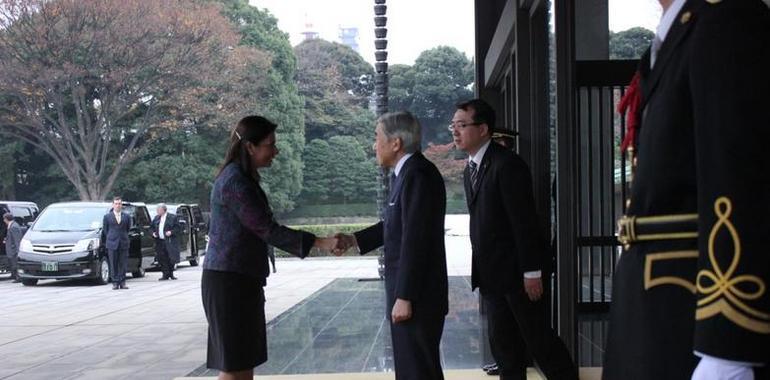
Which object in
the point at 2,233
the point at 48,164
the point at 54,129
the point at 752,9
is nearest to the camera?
the point at 752,9

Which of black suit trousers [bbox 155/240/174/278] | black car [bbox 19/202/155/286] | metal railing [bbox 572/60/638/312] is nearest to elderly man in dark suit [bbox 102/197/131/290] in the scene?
black car [bbox 19/202/155/286]

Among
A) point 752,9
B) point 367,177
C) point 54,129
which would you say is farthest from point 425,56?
point 752,9

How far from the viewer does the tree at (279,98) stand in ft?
101

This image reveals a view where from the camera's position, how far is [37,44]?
76.9ft

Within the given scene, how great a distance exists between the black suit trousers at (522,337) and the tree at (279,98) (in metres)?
26.6

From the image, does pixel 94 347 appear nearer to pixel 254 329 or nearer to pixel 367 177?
pixel 254 329

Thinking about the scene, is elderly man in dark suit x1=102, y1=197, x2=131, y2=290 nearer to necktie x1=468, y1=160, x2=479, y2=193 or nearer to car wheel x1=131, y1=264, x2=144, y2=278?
car wheel x1=131, y1=264, x2=144, y2=278

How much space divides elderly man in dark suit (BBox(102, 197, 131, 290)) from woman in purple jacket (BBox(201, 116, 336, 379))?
454 inches

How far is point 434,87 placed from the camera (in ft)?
98.8

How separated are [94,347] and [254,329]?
4400mm

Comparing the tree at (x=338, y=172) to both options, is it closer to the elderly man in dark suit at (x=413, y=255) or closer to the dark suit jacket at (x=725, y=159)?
the elderly man in dark suit at (x=413, y=255)

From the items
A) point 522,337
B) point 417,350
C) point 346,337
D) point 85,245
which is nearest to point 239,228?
point 417,350

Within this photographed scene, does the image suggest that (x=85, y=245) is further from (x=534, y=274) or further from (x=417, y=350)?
(x=417, y=350)

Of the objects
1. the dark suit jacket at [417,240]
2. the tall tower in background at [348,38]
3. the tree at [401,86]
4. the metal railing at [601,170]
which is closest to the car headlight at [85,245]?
the metal railing at [601,170]
